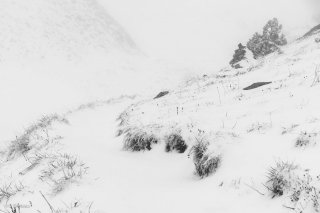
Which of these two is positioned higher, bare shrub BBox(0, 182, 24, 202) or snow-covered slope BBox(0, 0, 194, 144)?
snow-covered slope BBox(0, 0, 194, 144)

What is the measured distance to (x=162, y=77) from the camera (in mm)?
35906

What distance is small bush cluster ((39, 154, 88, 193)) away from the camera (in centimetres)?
525

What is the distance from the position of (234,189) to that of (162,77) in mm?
31426

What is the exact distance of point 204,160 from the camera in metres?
5.56

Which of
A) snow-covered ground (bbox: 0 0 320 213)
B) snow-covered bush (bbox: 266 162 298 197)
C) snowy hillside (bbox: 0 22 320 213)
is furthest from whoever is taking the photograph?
snow-covered ground (bbox: 0 0 320 213)

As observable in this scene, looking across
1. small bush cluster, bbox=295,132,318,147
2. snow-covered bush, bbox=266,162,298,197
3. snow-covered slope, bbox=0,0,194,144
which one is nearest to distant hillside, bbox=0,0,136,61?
snow-covered slope, bbox=0,0,194,144

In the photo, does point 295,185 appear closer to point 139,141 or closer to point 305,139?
point 305,139

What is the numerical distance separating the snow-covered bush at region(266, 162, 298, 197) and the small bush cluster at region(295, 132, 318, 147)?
73 cm

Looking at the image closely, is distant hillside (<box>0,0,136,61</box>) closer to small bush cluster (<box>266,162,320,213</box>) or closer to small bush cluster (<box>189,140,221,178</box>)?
small bush cluster (<box>189,140,221,178</box>)

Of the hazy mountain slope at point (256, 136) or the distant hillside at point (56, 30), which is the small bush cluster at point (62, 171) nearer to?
the hazy mountain slope at point (256, 136)

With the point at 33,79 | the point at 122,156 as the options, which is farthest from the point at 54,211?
the point at 33,79

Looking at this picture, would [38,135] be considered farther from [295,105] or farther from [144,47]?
[144,47]

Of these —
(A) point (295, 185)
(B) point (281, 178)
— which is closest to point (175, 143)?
(B) point (281, 178)

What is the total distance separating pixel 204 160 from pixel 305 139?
1.36 meters
